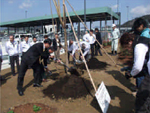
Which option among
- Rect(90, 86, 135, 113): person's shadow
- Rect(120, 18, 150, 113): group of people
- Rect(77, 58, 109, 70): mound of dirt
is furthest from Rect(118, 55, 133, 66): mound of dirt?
Rect(77, 58, 109, 70): mound of dirt

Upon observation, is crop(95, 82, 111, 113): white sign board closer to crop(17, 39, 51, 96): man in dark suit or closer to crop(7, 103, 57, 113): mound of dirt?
crop(7, 103, 57, 113): mound of dirt

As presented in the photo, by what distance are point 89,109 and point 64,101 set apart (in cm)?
66

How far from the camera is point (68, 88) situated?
358cm

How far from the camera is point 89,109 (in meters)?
2.73

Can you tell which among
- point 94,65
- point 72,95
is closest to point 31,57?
point 72,95

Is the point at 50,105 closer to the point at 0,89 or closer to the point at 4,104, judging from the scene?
the point at 4,104

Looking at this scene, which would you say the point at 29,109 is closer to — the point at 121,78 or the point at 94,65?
the point at 121,78

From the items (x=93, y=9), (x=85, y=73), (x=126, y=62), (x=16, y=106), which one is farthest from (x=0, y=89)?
(x=93, y=9)

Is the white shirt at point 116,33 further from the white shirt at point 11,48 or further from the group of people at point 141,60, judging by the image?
the white shirt at point 11,48

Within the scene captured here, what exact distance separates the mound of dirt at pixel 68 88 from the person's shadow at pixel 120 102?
1.66 feet

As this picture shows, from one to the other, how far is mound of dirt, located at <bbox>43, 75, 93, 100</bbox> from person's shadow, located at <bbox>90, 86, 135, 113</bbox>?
1.66ft

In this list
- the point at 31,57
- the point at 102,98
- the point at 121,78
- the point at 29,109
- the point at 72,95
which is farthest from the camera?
the point at 121,78

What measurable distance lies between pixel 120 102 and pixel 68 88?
4.52 feet

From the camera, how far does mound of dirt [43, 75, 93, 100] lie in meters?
3.32
